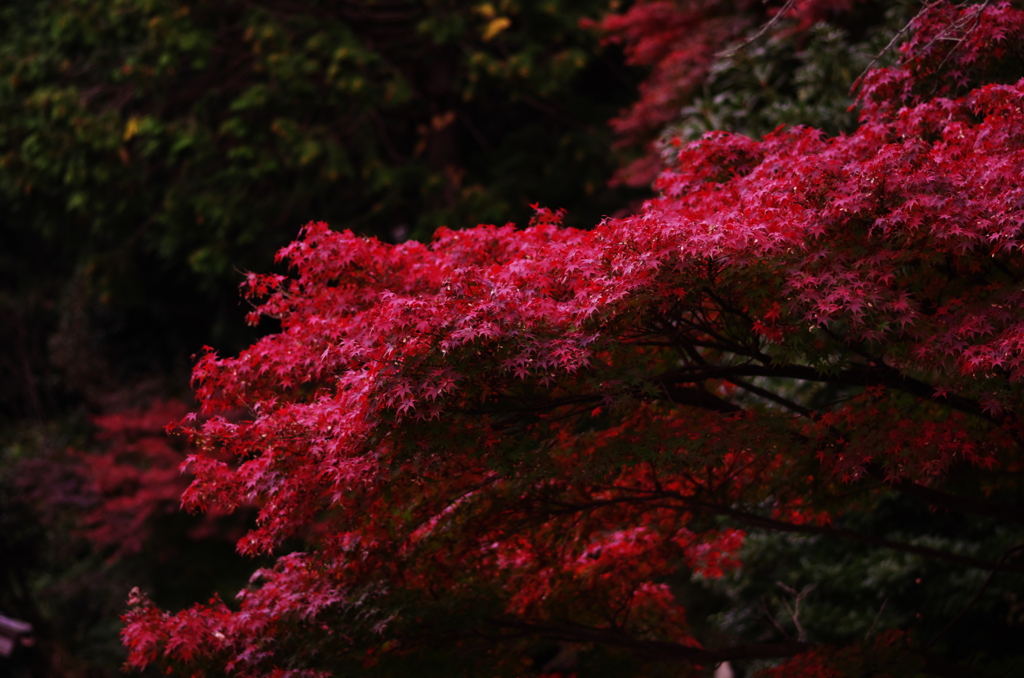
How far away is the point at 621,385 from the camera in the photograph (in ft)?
11.6

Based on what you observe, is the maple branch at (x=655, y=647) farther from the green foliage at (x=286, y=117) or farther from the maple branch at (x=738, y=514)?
the green foliage at (x=286, y=117)

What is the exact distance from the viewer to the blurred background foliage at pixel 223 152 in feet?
36.1

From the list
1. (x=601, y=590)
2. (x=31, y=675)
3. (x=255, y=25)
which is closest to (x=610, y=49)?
(x=255, y=25)

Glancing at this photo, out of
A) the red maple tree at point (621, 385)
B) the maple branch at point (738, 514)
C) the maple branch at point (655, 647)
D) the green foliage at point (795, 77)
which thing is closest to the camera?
the red maple tree at point (621, 385)

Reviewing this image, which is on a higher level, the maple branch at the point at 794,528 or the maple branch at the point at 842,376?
the maple branch at the point at 842,376

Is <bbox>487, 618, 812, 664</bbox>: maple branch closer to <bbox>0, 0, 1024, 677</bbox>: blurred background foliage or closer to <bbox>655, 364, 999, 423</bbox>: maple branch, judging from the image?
<bbox>655, 364, 999, 423</bbox>: maple branch

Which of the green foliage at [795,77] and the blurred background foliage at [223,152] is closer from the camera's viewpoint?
the green foliage at [795,77]

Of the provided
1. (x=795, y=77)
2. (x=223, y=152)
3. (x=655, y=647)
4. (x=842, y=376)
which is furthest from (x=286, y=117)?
(x=842, y=376)

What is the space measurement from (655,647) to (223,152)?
990 cm

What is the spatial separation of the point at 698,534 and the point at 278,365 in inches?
107

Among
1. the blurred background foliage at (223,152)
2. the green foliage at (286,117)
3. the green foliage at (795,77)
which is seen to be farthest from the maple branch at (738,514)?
the green foliage at (286,117)

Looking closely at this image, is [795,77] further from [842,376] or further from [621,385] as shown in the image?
[621,385]

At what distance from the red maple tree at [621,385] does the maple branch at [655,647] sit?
0.02 m

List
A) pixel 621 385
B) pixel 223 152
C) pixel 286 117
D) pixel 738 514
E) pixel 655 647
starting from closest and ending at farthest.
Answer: pixel 621 385 < pixel 738 514 < pixel 655 647 < pixel 286 117 < pixel 223 152
